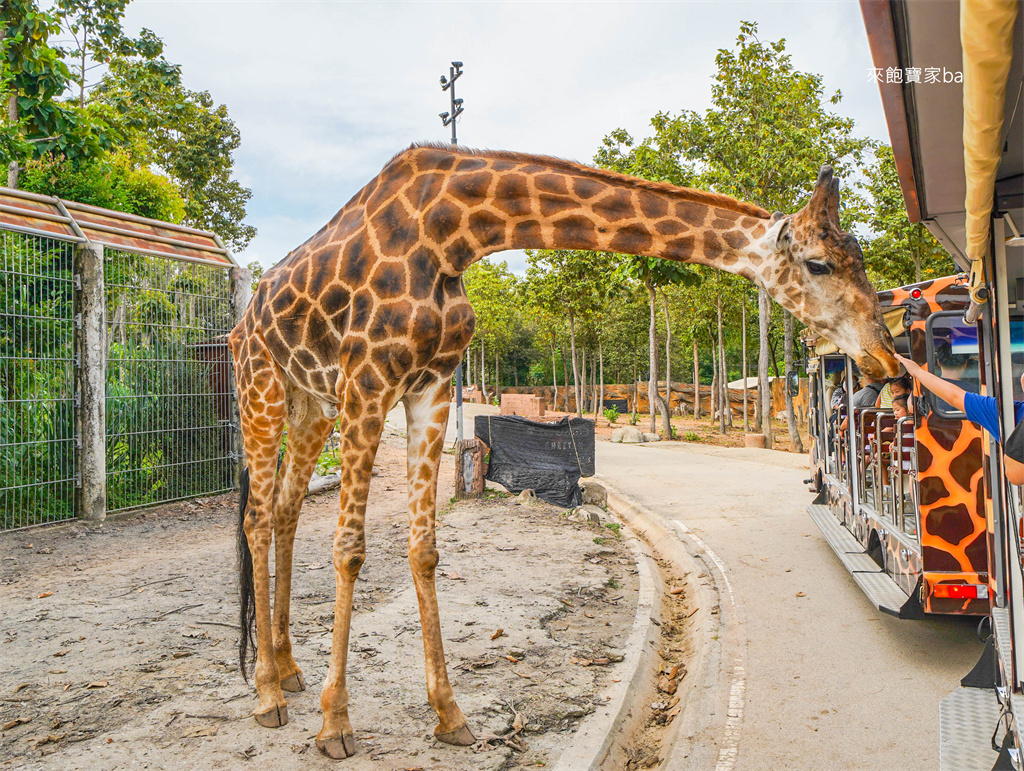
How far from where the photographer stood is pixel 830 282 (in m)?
2.70

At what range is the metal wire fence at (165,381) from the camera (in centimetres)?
905

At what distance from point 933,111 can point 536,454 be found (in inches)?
329

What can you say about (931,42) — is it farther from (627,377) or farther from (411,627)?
(627,377)

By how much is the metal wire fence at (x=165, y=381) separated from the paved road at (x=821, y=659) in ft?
23.1

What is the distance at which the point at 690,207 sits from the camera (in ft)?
10.2

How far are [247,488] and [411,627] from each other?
1.62 meters

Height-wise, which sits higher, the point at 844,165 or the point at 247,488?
the point at 844,165

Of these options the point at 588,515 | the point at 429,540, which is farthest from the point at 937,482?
the point at 588,515

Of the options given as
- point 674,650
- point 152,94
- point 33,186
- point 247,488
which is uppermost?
point 152,94

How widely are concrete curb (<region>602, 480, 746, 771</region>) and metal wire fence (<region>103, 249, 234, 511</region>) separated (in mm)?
6607

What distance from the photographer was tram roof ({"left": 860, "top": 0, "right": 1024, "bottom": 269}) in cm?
168

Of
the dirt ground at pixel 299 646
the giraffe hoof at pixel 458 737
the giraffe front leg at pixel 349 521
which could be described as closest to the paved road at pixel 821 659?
the dirt ground at pixel 299 646

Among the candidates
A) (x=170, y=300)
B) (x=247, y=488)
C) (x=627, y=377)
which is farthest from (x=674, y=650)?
(x=627, y=377)

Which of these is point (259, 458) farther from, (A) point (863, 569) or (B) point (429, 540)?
(A) point (863, 569)
